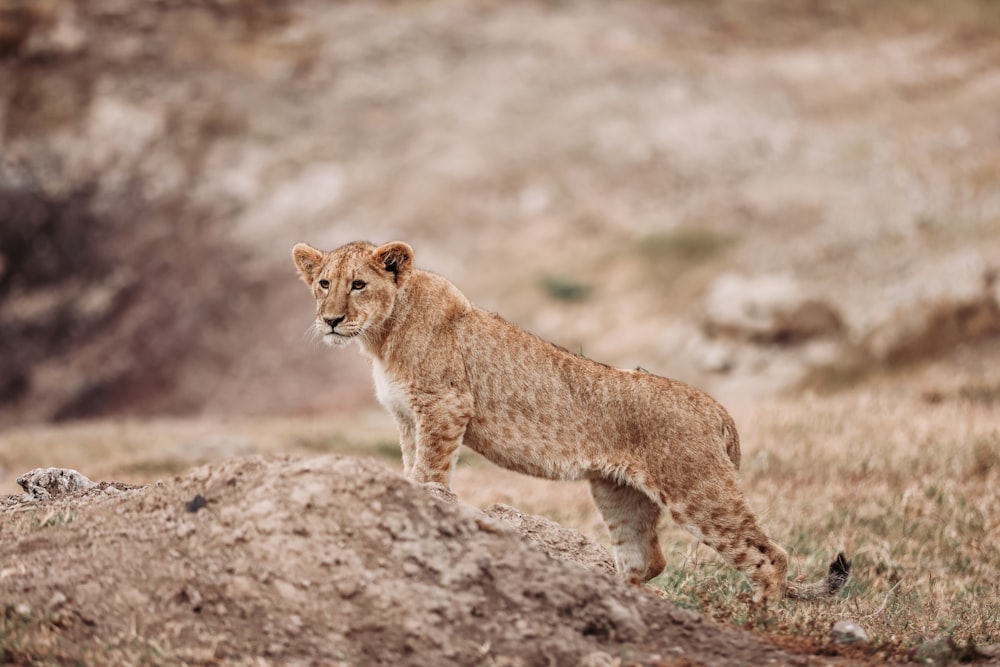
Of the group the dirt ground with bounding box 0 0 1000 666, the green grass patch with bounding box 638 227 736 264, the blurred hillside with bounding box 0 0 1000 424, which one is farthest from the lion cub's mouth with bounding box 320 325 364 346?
the green grass patch with bounding box 638 227 736 264

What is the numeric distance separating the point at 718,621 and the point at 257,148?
24570 millimetres

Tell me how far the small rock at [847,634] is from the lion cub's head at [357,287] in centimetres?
298

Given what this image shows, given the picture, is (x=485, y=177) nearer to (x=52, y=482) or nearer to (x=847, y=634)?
(x=52, y=482)

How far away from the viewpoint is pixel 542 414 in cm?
691

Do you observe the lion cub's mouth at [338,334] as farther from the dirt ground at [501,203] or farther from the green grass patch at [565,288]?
the green grass patch at [565,288]

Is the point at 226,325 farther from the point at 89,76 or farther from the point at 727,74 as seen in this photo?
the point at 727,74

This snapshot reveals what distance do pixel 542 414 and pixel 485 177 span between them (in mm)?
21297

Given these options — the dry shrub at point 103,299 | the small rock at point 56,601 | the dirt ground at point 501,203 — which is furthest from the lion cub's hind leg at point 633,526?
the dry shrub at point 103,299

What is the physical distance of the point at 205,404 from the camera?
23.4 m

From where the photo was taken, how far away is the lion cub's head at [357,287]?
6.80m

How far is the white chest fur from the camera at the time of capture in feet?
22.5

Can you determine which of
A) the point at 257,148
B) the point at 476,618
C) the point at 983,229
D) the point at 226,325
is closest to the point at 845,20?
the point at 983,229

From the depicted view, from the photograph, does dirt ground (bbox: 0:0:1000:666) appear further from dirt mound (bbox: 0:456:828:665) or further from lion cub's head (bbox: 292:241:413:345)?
dirt mound (bbox: 0:456:828:665)

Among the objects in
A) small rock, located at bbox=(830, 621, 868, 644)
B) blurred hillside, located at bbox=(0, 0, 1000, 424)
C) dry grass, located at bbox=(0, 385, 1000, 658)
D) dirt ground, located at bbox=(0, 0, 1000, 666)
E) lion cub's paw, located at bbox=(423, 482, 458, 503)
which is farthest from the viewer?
blurred hillside, located at bbox=(0, 0, 1000, 424)
